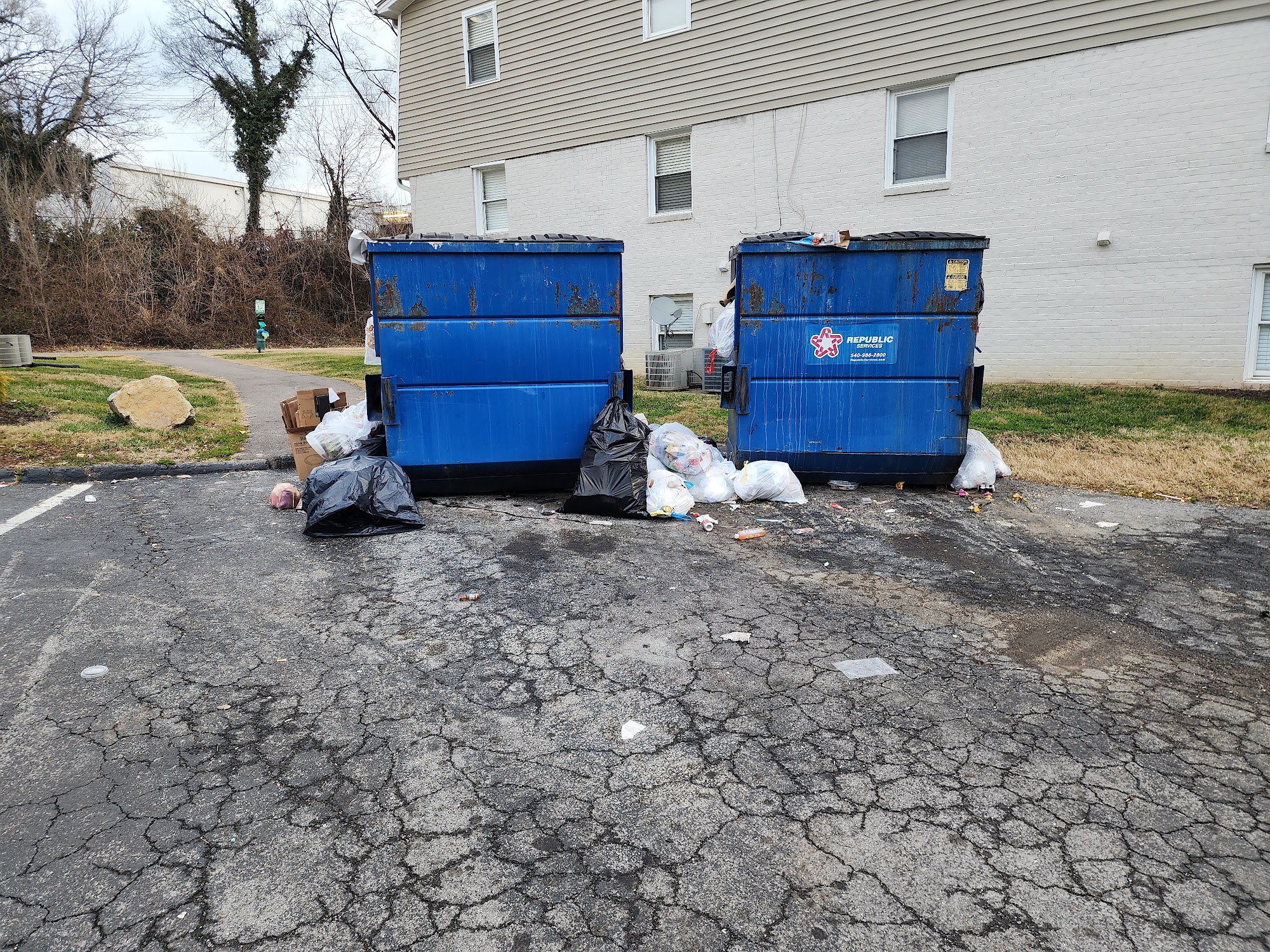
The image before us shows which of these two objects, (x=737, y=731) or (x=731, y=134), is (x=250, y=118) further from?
(x=737, y=731)

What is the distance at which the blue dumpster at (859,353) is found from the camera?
609 cm

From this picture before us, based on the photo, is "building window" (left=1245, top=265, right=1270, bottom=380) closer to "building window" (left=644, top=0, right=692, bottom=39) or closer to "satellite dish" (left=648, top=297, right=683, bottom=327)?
"satellite dish" (left=648, top=297, right=683, bottom=327)

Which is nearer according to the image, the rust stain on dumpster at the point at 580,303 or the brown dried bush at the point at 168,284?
the rust stain on dumpster at the point at 580,303

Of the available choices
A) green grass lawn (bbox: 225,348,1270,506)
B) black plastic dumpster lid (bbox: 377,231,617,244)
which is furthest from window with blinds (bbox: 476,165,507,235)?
black plastic dumpster lid (bbox: 377,231,617,244)

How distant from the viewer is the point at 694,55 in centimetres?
1320

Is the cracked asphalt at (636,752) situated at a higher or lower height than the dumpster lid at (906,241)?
lower

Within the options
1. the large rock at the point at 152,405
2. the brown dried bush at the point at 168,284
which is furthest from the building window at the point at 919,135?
the brown dried bush at the point at 168,284

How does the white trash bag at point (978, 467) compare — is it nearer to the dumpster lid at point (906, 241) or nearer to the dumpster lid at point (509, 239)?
the dumpster lid at point (906, 241)

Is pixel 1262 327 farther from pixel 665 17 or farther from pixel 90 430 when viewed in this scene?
pixel 90 430

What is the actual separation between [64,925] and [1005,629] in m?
3.46

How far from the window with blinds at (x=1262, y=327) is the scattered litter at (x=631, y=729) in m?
10.3

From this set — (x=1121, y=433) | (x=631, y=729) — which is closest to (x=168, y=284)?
(x=1121, y=433)

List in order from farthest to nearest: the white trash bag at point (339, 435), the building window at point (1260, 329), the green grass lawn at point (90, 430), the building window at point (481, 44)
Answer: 1. the building window at point (481, 44)
2. the building window at point (1260, 329)
3. the green grass lawn at point (90, 430)
4. the white trash bag at point (339, 435)

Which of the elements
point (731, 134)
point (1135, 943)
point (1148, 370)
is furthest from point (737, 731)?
point (731, 134)
